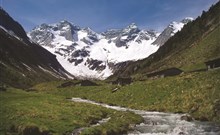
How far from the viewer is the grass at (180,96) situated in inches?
2462

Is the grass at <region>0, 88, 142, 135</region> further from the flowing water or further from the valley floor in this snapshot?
the flowing water

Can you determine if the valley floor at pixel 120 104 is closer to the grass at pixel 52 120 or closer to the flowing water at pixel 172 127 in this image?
the grass at pixel 52 120

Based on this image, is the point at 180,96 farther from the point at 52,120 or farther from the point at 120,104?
the point at 52,120

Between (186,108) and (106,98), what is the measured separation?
39.5 meters

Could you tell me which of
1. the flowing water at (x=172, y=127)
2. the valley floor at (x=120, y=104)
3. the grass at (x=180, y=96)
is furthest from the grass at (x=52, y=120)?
the grass at (x=180, y=96)

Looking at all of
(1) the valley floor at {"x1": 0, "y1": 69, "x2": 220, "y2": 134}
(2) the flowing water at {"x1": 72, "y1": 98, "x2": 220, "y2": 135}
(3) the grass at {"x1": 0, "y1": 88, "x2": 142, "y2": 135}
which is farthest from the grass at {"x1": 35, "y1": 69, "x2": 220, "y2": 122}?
(3) the grass at {"x1": 0, "y1": 88, "x2": 142, "y2": 135}

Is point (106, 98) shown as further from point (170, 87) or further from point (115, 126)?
point (115, 126)

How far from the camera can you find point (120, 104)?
90.6m

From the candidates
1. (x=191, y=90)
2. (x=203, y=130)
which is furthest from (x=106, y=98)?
(x=203, y=130)

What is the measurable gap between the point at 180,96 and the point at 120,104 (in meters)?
19.0

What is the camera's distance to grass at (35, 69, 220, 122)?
2462 inches

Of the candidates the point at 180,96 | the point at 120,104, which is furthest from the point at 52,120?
the point at 120,104

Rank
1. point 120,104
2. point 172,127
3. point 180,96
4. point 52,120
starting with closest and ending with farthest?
point 52,120
point 172,127
point 180,96
point 120,104

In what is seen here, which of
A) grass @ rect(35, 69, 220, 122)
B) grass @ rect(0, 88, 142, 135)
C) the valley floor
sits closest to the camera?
grass @ rect(0, 88, 142, 135)
